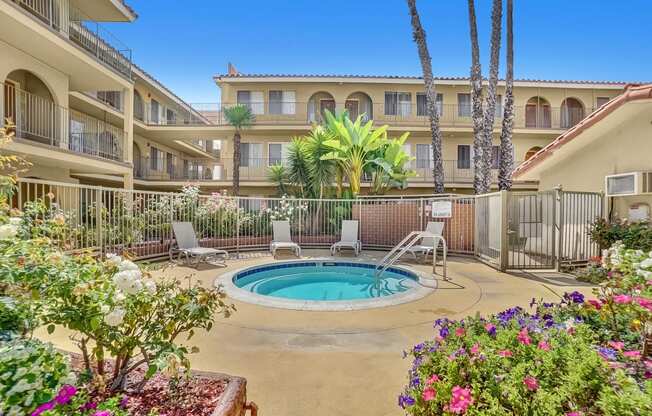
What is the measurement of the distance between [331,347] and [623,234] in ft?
26.9

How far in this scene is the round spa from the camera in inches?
247

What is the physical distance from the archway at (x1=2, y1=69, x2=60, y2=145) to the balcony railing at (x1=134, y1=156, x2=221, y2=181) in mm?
10513

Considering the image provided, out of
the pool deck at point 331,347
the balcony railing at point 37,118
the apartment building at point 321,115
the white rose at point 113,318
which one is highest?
the apartment building at point 321,115

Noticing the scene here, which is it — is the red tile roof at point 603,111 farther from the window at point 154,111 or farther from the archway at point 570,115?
the window at point 154,111

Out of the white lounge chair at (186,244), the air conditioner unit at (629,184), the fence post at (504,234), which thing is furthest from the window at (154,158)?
the air conditioner unit at (629,184)

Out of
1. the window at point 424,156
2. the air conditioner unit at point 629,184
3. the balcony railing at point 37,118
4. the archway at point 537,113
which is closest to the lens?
the air conditioner unit at point 629,184

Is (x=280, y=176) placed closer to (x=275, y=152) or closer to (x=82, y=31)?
(x=275, y=152)

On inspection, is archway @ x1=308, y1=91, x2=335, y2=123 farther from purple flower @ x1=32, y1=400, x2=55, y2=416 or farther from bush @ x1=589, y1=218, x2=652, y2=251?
purple flower @ x1=32, y1=400, x2=55, y2=416

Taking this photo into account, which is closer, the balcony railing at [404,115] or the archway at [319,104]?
the balcony railing at [404,115]

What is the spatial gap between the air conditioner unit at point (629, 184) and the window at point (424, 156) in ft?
47.2

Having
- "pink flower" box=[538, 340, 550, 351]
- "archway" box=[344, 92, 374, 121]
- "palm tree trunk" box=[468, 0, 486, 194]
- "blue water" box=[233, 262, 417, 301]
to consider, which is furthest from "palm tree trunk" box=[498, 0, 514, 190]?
"pink flower" box=[538, 340, 550, 351]

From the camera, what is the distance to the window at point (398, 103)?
77.5 feet

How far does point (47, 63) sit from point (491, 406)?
1687 cm

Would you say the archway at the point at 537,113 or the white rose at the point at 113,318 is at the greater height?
the archway at the point at 537,113
